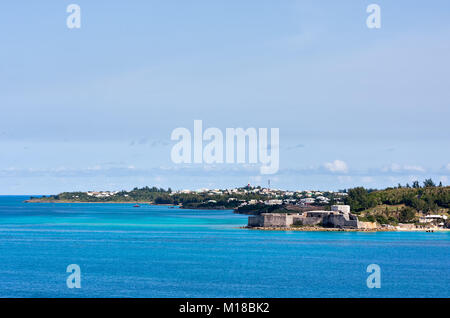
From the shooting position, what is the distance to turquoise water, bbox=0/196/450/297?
52375mm

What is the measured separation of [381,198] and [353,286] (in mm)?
92927

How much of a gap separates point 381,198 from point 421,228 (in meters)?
17.2

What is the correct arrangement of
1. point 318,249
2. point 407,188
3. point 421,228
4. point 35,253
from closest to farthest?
point 35,253
point 318,249
point 421,228
point 407,188

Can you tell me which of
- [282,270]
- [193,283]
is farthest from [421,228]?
[193,283]

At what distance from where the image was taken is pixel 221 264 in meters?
68.6

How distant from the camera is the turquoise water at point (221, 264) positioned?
172 feet

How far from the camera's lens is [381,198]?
145250 mm

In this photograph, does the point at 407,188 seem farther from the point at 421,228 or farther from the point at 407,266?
the point at 407,266

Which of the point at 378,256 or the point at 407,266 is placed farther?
the point at 378,256

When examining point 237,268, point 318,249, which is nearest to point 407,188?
point 318,249

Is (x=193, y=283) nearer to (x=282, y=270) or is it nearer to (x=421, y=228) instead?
(x=282, y=270)

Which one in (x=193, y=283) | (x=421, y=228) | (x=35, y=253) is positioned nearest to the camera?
(x=193, y=283)
